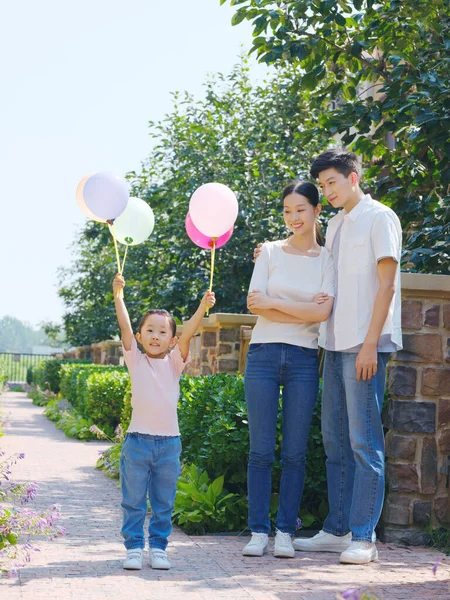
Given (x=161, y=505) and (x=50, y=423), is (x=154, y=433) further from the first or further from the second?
(x=50, y=423)

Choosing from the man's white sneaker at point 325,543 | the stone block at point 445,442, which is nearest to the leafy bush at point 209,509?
the man's white sneaker at point 325,543

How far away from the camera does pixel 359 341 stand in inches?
173

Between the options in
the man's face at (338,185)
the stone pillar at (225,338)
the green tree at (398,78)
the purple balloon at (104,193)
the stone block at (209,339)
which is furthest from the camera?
the stone block at (209,339)

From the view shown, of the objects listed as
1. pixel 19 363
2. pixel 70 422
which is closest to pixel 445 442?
pixel 70 422

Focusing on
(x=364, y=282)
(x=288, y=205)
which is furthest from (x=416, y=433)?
(x=288, y=205)

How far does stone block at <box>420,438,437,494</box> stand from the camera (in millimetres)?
5047

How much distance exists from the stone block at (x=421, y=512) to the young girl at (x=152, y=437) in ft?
5.07

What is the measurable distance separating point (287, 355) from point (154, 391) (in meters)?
0.72

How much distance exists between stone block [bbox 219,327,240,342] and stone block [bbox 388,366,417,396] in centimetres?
400

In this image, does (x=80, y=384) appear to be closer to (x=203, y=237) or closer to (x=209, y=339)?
(x=209, y=339)

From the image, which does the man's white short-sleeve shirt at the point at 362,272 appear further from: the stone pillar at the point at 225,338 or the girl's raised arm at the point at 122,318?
the stone pillar at the point at 225,338

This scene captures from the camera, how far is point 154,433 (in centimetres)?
426

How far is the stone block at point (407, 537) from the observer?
16.4 feet

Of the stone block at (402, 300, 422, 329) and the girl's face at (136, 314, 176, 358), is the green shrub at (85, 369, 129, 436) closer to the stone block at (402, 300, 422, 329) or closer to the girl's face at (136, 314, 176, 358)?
the stone block at (402, 300, 422, 329)
